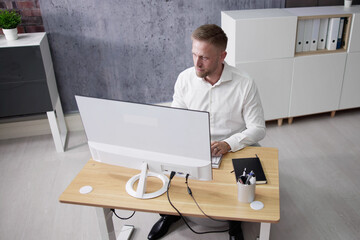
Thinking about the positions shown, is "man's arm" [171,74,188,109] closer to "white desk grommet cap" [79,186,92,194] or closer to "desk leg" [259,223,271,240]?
"white desk grommet cap" [79,186,92,194]

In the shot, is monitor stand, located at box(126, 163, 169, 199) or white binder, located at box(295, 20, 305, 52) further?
white binder, located at box(295, 20, 305, 52)

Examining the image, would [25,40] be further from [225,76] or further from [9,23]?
[225,76]

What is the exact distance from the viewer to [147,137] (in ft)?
4.75

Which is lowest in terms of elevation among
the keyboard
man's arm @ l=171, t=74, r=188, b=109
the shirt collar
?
the keyboard

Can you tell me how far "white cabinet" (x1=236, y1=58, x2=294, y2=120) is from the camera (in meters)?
3.15

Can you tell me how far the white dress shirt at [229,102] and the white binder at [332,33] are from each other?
164 cm

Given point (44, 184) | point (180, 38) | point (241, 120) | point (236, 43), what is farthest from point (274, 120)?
point (44, 184)

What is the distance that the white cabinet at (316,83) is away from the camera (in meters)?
3.22

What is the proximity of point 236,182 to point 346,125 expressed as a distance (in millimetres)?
2314

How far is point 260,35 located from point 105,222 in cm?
209

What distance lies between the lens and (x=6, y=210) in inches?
98.9

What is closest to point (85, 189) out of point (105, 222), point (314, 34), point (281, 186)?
point (105, 222)

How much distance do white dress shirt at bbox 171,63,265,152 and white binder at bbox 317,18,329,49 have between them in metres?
1.62

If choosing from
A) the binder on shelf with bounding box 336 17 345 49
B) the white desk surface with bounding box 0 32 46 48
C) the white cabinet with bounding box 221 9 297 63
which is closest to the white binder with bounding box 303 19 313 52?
the white cabinet with bounding box 221 9 297 63
